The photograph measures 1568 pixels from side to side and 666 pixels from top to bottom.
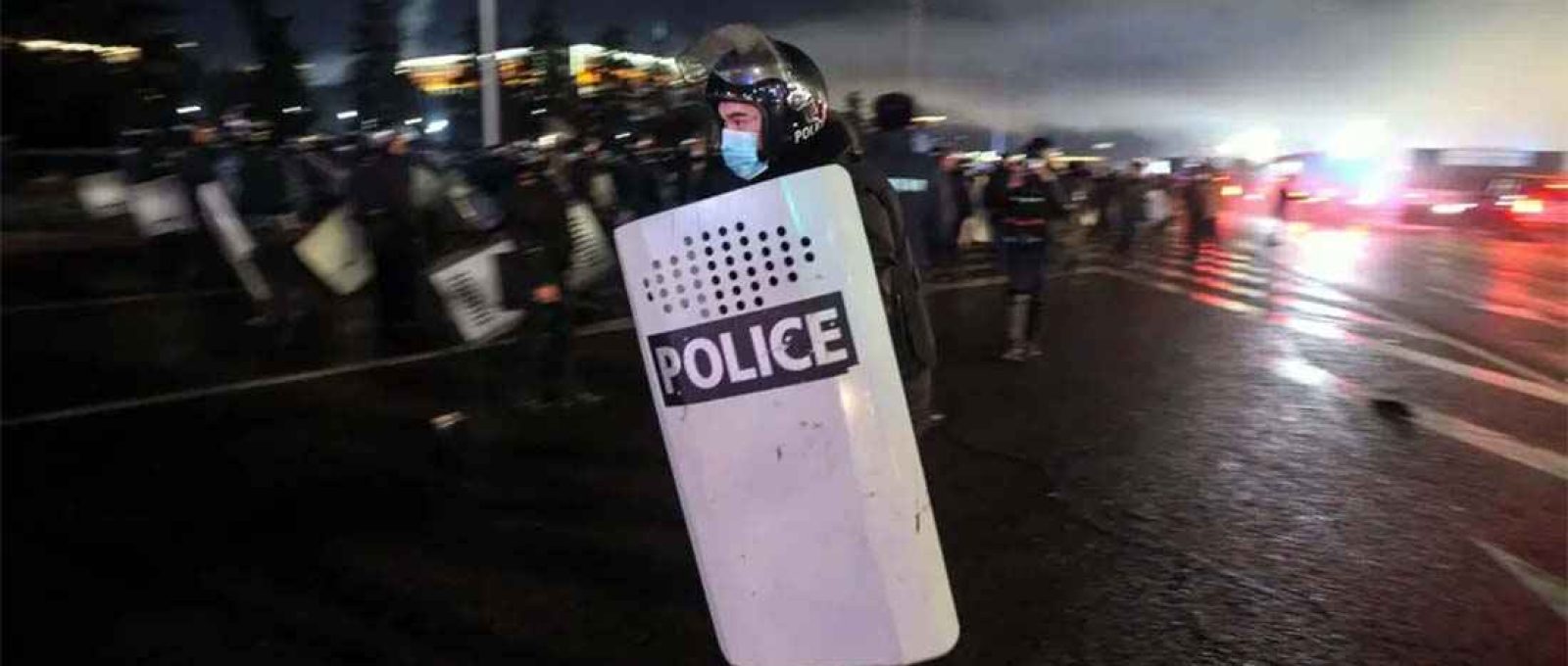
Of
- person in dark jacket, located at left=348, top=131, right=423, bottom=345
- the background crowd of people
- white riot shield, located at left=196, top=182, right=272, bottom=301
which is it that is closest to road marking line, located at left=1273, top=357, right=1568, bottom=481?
the background crowd of people

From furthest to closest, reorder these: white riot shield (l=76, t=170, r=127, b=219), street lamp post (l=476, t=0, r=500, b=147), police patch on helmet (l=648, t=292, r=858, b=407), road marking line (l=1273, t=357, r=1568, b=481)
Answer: street lamp post (l=476, t=0, r=500, b=147) < white riot shield (l=76, t=170, r=127, b=219) < road marking line (l=1273, t=357, r=1568, b=481) < police patch on helmet (l=648, t=292, r=858, b=407)

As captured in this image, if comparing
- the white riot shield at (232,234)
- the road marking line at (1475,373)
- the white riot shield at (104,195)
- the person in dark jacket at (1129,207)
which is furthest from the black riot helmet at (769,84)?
the person in dark jacket at (1129,207)

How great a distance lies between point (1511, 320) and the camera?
13.6m

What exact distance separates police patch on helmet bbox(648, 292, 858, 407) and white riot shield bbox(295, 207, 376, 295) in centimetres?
904

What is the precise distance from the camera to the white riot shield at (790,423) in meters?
2.52

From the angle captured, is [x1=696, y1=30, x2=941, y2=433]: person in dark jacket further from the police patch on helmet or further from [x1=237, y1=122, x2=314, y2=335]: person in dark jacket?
[x1=237, y1=122, x2=314, y2=335]: person in dark jacket

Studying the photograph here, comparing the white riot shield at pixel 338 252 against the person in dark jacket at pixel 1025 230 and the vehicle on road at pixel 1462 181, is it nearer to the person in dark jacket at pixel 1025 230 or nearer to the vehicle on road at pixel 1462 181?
the person in dark jacket at pixel 1025 230

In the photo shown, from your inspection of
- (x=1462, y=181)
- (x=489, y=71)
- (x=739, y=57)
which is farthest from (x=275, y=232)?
(x=1462, y=181)

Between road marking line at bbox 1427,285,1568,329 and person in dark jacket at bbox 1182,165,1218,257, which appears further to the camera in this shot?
person in dark jacket at bbox 1182,165,1218,257

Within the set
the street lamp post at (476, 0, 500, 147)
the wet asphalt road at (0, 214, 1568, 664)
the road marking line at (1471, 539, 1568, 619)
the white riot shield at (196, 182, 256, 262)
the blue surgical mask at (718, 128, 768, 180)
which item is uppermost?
the street lamp post at (476, 0, 500, 147)

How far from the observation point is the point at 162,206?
1327cm

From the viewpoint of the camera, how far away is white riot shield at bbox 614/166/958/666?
2521 millimetres

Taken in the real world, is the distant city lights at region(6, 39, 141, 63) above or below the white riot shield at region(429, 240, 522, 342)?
above

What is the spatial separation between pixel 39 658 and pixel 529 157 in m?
5.37
